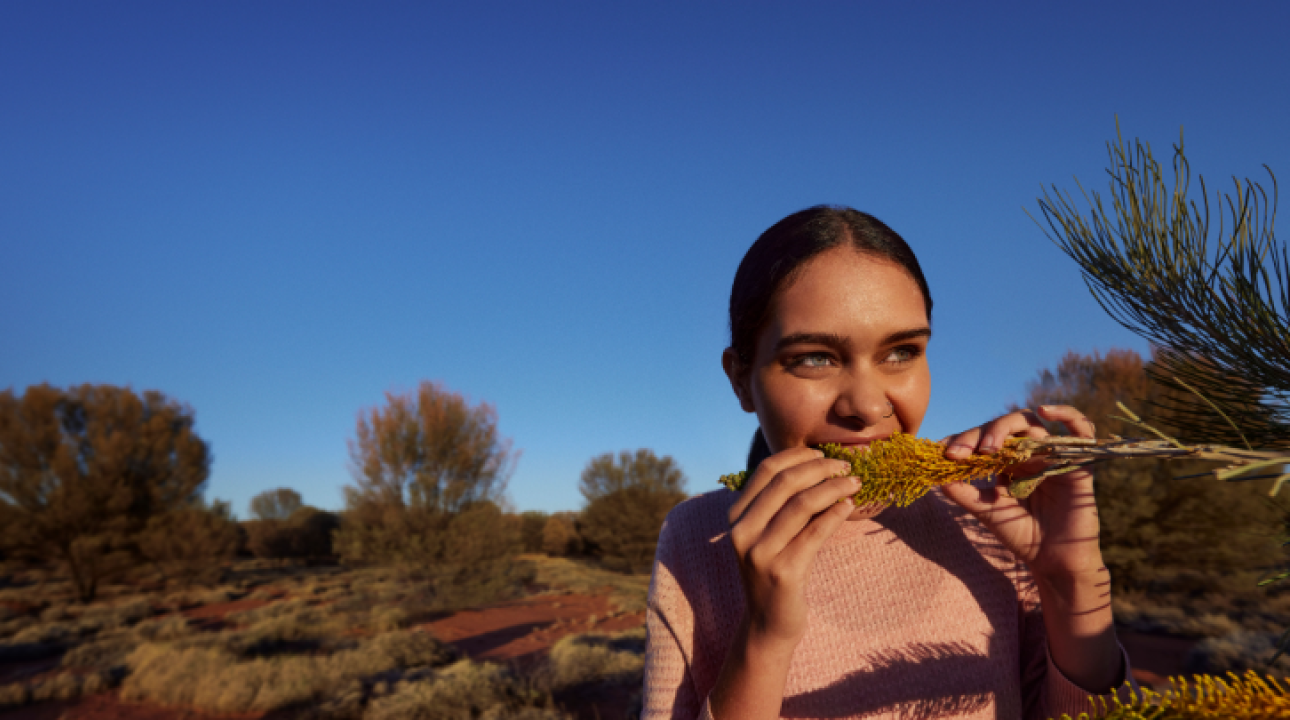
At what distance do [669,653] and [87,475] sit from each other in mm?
30684

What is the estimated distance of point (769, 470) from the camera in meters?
1.21

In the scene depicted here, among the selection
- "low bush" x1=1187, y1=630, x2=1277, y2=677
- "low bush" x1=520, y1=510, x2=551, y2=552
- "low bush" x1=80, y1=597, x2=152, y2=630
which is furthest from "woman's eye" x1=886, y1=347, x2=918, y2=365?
"low bush" x1=520, y1=510, x2=551, y2=552

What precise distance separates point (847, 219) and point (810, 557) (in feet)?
2.88

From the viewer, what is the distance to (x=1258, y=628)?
13.1 meters

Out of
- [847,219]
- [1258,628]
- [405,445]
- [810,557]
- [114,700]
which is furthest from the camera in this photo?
[405,445]

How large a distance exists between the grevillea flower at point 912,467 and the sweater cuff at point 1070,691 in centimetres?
80

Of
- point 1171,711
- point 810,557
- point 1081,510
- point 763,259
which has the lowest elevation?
point 1171,711

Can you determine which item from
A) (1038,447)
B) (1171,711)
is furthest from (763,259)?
(1171,711)

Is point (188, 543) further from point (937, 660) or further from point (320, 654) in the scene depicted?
point (937, 660)

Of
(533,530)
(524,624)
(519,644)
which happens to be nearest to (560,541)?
(533,530)

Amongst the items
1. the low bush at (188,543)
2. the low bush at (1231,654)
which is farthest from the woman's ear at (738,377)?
the low bush at (188,543)

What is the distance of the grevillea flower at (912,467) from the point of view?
911mm

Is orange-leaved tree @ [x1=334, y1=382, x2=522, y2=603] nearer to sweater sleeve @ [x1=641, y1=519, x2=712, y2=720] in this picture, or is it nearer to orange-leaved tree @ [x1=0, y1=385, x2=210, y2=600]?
orange-leaved tree @ [x1=0, y1=385, x2=210, y2=600]

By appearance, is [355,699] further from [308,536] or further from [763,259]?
[308,536]
